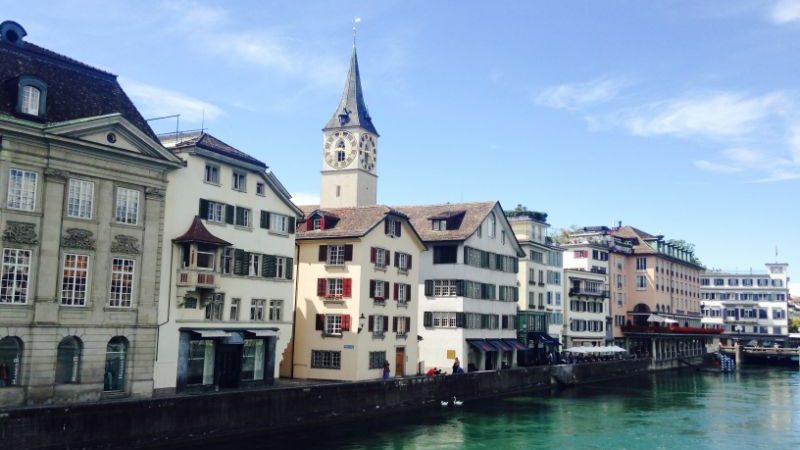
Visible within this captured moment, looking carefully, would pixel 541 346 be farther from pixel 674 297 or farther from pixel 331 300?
pixel 674 297

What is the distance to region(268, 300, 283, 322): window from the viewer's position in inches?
2023

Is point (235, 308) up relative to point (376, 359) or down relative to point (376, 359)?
up

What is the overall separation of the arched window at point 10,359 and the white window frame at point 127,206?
25.4 feet

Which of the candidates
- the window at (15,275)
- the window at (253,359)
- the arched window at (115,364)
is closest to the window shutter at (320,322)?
the window at (253,359)

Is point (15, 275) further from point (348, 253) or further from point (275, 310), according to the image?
point (348, 253)

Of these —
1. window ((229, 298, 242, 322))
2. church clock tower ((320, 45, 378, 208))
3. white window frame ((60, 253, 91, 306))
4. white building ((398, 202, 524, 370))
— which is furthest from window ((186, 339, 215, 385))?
church clock tower ((320, 45, 378, 208))

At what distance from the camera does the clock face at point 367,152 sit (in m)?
102

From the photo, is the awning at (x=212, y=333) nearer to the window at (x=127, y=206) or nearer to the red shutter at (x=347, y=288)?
the window at (x=127, y=206)

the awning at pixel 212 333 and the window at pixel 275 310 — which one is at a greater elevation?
the window at pixel 275 310

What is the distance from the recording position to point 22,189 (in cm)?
3697

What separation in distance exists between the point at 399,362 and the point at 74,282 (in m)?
30.8

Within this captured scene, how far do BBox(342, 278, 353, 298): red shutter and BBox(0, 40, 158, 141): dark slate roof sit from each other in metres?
20.0

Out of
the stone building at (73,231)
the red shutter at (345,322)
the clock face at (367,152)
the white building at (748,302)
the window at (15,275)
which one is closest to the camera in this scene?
the window at (15,275)

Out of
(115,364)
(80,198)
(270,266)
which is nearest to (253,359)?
(270,266)
